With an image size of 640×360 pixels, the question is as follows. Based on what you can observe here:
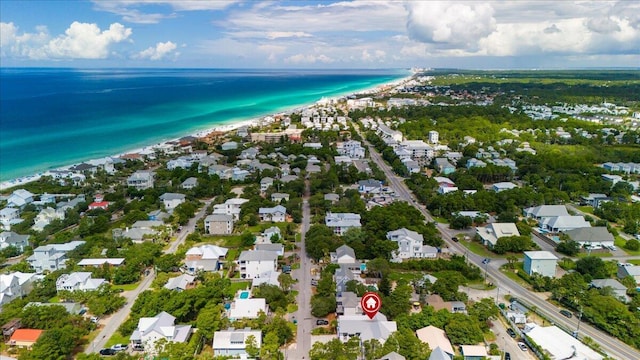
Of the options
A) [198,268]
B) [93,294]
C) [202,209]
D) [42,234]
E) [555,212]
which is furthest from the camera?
[202,209]

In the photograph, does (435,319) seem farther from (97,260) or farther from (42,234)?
(42,234)

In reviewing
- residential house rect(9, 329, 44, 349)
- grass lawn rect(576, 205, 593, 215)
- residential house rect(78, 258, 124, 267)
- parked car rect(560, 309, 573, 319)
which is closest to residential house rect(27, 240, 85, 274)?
residential house rect(78, 258, 124, 267)

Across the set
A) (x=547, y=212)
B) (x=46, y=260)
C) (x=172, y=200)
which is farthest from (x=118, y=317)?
(x=547, y=212)

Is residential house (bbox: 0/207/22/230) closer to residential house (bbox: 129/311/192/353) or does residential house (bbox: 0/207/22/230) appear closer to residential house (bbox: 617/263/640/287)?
residential house (bbox: 129/311/192/353)

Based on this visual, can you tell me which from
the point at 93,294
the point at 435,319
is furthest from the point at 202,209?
the point at 435,319

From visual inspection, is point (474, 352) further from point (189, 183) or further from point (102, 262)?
point (189, 183)

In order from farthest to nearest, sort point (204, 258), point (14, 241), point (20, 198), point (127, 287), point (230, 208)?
point (20, 198), point (230, 208), point (14, 241), point (204, 258), point (127, 287)
